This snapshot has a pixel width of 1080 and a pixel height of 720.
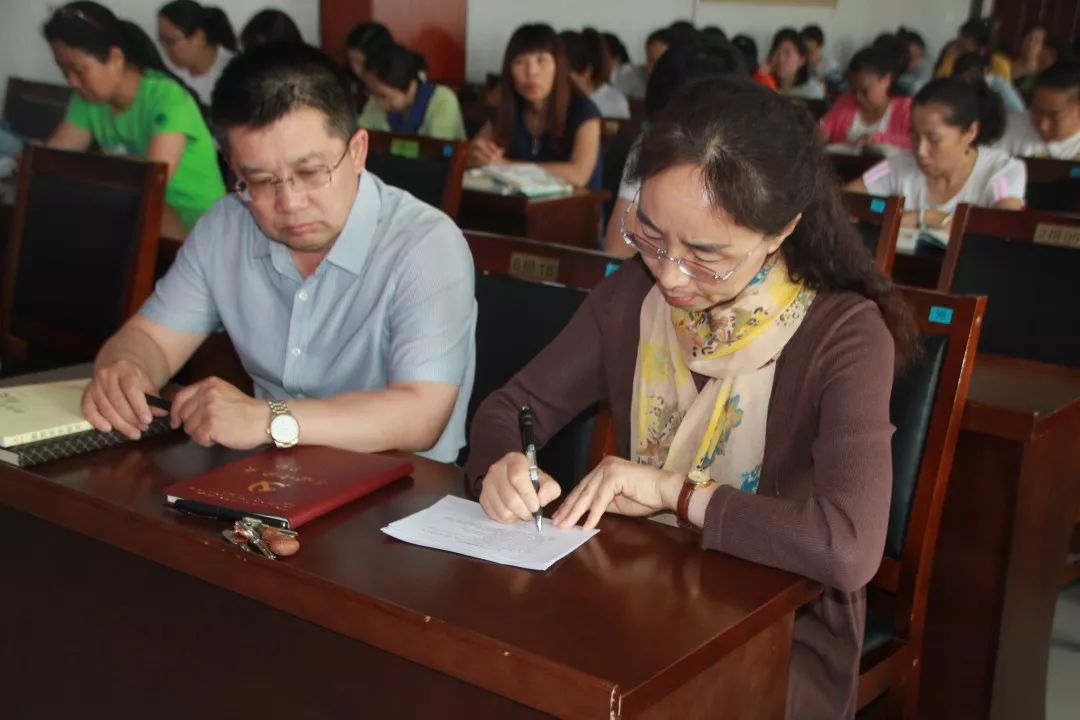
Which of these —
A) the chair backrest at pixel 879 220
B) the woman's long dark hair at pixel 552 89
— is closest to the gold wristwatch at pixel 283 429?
the chair backrest at pixel 879 220

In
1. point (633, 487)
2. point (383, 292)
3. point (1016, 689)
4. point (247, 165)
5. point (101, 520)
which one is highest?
point (247, 165)

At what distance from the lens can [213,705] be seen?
112 centimetres

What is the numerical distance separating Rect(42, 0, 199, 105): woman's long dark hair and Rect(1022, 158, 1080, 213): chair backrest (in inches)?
98.7

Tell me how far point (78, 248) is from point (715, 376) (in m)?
1.40

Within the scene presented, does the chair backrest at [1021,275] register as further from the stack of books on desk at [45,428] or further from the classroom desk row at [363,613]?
the stack of books on desk at [45,428]

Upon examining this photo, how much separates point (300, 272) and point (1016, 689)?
1.17 m

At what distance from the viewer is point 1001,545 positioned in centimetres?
160

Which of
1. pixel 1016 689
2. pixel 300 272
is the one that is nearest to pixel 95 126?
pixel 300 272

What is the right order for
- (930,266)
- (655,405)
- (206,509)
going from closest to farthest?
(206,509)
(655,405)
(930,266)

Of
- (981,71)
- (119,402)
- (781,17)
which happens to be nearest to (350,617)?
(119,402)

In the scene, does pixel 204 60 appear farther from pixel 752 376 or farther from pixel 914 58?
pixel 914 58

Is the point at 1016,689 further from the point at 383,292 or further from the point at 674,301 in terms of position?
the point at 383,292

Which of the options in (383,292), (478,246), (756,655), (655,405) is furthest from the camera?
(478,246)

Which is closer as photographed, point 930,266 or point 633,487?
point 633,487
